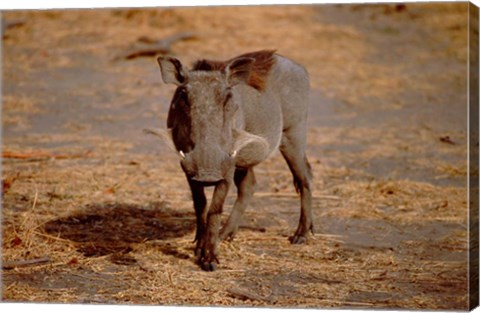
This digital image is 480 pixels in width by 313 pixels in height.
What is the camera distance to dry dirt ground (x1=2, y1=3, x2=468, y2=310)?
16.1 feet

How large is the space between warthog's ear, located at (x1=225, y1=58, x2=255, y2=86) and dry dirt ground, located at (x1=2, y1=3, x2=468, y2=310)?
37.4 inches

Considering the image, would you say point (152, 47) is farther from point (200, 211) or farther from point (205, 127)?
point (205, 127)

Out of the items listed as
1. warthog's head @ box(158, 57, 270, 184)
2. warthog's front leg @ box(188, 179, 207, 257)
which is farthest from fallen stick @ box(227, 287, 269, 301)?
warthog's head @ box(158, 57, 270, 184)

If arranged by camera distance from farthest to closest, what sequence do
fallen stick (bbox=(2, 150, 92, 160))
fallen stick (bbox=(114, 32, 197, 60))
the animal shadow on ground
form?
fallen stick (bbox=(114, 32, 197, 60)) → fallen stick (bbox=(2, 150, 92, 160)) → the animal shadow on ground

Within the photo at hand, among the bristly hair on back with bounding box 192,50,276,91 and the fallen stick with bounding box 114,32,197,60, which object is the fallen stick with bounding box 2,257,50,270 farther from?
the fallen stick with bounding box 114,32,197,60

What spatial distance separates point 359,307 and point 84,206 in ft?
7.60

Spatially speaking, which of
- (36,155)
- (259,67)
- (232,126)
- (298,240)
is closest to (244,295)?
(232,126)

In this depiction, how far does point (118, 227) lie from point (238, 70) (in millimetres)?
1450

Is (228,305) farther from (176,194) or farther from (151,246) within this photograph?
(176,194)

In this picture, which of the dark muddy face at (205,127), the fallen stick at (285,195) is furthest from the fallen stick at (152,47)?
the dark muddy face at (205,127)

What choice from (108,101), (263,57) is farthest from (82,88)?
(263,57)

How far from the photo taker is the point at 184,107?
468cm

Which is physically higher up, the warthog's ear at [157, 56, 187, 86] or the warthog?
the warthog's ear at [157, 56, 187, 86]

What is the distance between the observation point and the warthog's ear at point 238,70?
4.81m
